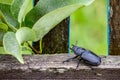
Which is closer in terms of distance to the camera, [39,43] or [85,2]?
[85,2]

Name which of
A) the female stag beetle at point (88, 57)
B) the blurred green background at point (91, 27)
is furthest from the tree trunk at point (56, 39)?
the blurred green background at point (91, 27)

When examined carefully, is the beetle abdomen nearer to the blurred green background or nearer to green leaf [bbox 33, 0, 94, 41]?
green leaf [bbox 33, 0, 94, 41]

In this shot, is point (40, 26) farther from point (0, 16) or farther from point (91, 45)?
point (91, 45)

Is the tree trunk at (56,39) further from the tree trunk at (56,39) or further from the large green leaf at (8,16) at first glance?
the large green leaf at (8,16)

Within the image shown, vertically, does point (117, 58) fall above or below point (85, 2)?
below

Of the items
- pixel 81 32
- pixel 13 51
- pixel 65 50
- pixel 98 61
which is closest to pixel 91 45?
pixel 81 32

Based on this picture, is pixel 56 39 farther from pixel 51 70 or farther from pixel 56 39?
pixel 51 70
